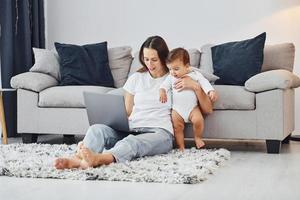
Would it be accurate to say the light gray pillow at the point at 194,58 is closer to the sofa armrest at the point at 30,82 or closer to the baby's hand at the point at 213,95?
the baby's hand at the point at 213,95

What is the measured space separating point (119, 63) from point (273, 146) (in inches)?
63.0

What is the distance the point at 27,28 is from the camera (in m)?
4.68

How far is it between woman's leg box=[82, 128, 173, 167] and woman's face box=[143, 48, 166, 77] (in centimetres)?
38

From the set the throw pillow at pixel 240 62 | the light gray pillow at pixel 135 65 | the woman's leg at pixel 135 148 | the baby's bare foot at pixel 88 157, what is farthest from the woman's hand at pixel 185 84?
the light gray pillow at pixel 135 65

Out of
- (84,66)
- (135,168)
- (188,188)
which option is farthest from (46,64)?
(188,188)

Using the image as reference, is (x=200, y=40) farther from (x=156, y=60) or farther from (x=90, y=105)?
(x=90, y=105)

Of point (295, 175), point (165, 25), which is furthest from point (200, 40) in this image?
point (295, 175)

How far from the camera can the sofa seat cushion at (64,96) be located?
3.78 m

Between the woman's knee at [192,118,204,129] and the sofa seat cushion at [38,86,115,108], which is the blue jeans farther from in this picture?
the sofa seat cushion at [38,86,115,108]

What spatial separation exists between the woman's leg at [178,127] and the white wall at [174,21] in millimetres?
1599

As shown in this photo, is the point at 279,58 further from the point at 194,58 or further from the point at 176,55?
the point at 176,55

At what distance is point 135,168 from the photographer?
8.30 feet

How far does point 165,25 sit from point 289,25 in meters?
1.14

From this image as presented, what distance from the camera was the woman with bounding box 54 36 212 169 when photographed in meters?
2.77
